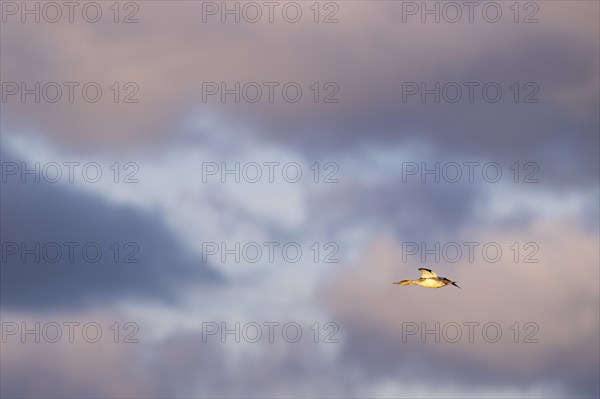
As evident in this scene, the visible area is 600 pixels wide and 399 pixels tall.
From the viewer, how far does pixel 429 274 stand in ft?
123
